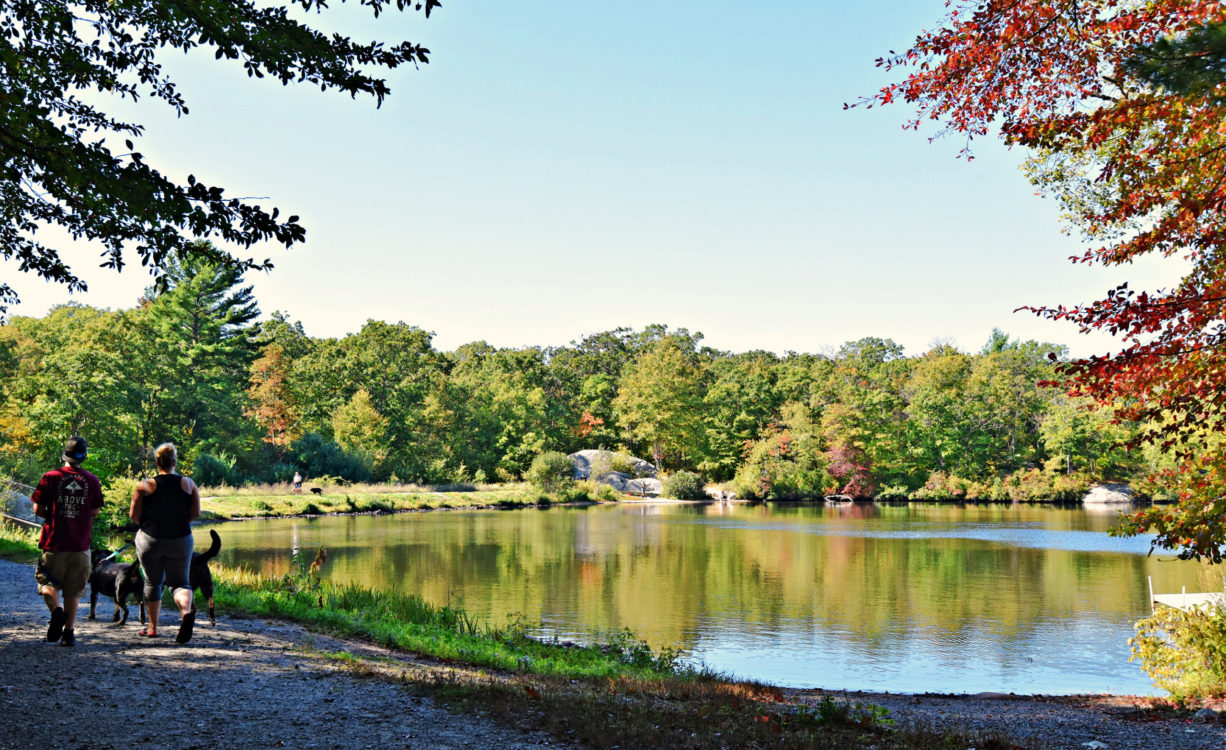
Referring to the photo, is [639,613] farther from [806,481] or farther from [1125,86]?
[806,481]

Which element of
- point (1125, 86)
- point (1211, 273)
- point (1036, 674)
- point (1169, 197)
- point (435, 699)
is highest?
point (1125, 86)

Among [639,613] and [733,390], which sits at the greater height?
[733,390]

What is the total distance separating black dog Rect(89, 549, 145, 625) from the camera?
27.3ft

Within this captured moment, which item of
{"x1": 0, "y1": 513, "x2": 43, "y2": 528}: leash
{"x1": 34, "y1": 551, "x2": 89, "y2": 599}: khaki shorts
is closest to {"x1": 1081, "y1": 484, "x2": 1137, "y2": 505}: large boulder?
{"x1": 0, "y1": 513, "x2": 43, "y2": 528}: leash

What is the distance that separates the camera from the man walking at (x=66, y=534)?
7.18 metres

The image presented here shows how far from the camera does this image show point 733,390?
64625 millimetres

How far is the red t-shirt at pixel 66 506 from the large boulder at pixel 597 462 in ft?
166

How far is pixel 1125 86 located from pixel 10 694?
949 cm

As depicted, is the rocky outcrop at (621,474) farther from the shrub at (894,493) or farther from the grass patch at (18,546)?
the grass patch at (18,546)

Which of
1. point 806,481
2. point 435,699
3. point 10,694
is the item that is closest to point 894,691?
point 435,699

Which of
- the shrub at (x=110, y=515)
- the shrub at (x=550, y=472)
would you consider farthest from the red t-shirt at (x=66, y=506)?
the shrub at (x=550, y=472)

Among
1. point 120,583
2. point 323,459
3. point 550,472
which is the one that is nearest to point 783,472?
point 550,472

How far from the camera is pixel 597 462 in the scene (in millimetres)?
59000

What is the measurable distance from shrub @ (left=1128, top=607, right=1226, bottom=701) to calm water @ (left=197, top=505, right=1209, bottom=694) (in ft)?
6.43
